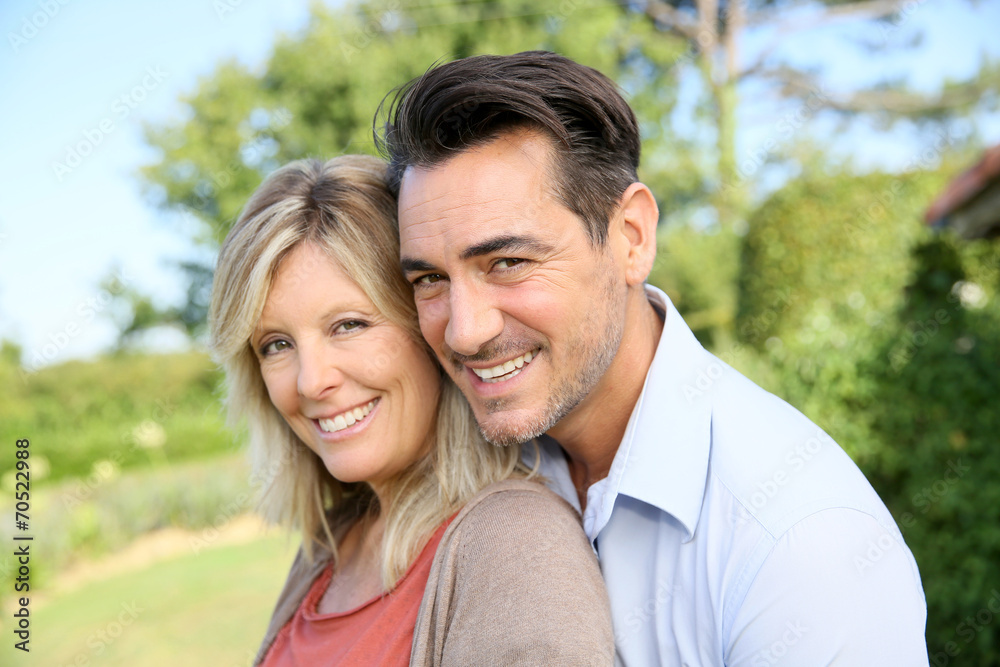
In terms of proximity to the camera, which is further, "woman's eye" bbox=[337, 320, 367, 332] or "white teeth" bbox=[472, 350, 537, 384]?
"woman's eye" bbox=[337, 320, 367, 332]

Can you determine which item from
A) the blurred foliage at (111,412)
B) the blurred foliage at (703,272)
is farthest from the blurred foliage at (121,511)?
the blurred foliage at (703,272)

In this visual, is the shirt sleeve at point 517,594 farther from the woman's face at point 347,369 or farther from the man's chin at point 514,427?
the woman's face at point 347,369

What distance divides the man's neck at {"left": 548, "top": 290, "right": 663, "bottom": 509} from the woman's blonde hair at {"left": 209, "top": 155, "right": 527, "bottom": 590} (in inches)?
7.1

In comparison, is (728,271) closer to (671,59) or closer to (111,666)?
(671,59)

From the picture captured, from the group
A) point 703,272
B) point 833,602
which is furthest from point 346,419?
point 703,272

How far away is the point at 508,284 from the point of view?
180 centimetres

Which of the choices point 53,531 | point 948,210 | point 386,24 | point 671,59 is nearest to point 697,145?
Answer: point 671,59

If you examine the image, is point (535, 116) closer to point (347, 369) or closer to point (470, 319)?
point (470, 319)

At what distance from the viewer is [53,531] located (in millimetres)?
8008

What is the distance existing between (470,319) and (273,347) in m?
0.71

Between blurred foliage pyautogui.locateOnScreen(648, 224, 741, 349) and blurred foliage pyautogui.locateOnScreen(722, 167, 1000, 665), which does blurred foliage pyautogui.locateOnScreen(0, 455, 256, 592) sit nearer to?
blurred foliage pyautogui.locateOnScreen(722, 167, 1000, 665)

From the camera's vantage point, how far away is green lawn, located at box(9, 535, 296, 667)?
6.05 meters

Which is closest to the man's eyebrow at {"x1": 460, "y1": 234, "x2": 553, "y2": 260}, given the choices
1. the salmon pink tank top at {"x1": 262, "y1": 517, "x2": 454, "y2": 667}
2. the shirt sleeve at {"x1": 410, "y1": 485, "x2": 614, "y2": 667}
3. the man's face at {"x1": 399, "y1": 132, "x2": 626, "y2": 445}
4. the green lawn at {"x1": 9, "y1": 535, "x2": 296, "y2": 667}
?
the man's face at {"x1": 399, "y1": 132, "x2": 626, "y2": 445}

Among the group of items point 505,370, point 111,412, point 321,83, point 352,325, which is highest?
point 352,325
